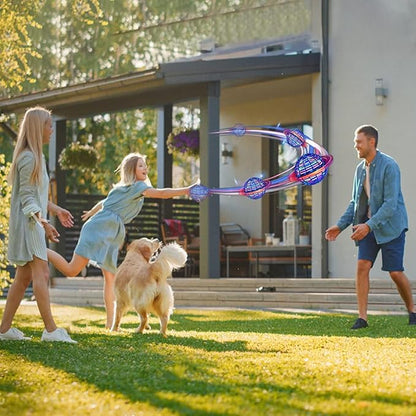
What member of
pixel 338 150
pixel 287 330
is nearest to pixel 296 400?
pixel 287 330

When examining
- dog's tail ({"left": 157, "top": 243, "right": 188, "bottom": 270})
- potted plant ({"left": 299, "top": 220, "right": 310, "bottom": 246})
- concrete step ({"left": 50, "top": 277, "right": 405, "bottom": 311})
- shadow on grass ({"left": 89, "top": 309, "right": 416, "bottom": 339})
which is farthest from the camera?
potted plant ({"left": 299, "top": 220, "right": 310, "bottom": 246})

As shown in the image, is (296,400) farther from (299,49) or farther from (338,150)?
(299,49)

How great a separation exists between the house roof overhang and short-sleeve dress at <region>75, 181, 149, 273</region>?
5.69 m

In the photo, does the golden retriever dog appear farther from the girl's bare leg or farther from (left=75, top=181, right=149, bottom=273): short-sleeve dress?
the girl's bare leg

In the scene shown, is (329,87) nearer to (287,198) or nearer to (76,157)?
(287,198)

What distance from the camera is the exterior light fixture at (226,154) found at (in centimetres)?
1812

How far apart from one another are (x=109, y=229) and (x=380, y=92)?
21.3 feet

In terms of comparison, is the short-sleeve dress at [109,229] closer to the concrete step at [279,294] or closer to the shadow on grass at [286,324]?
the shadow on grass at [286,324]

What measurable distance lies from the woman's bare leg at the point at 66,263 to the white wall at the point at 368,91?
6536 millimetres

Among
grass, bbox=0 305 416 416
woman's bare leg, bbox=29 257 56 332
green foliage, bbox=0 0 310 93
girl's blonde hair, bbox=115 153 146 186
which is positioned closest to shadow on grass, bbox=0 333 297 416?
grass, bbox=0 305 416 416

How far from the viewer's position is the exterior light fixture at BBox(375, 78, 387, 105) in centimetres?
1368

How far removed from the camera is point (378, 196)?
8789 mm

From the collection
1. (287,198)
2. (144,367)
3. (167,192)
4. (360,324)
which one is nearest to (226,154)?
(287,198)

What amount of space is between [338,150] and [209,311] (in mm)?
3425
